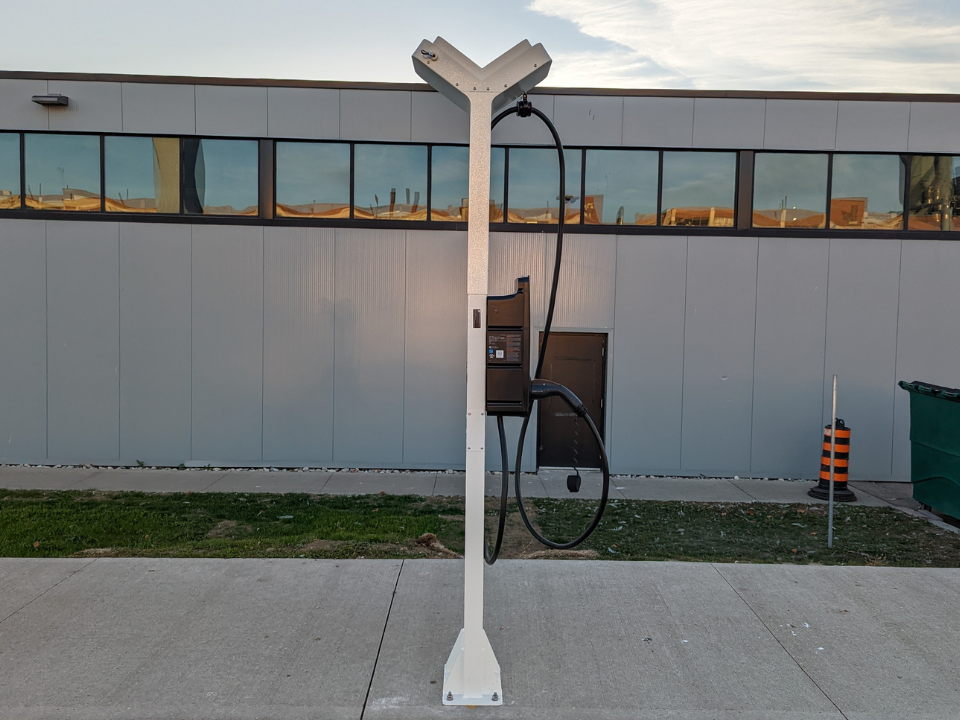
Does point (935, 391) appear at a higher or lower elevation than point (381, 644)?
higher

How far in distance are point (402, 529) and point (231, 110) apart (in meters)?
6.17

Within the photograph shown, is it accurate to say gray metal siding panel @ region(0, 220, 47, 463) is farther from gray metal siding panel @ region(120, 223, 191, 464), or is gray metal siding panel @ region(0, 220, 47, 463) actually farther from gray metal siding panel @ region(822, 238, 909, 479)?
gray metal siding panel @ region(822, 238, 909, 479)

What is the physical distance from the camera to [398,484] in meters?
8.82

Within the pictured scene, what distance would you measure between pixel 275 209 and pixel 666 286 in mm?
5391

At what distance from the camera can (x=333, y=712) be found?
11.3ft

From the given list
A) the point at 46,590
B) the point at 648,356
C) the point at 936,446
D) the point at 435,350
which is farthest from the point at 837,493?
the point at 46,590

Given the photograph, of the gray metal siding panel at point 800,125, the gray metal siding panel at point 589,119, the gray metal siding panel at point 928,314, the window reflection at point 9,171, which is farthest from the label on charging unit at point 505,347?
the window reflection at point 9,171

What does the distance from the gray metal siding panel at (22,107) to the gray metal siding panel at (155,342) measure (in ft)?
5.89

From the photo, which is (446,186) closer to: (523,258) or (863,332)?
(523,258)

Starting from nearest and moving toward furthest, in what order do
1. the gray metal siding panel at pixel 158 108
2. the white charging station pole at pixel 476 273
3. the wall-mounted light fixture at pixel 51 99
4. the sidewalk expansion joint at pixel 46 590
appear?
1. the white charging station pole at pixel 476 273
2. the sidewalk expansion joint at pixel 46 590
3. the wall-mounted light fixture at pixel 51 99
4. the gray metal siding panel at pixel 158 108

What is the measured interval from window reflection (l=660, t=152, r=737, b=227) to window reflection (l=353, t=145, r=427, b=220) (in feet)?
10.9

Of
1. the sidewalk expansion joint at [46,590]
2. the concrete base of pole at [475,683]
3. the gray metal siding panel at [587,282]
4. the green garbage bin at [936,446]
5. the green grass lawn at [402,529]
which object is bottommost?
the green grass lawn at [402,529]

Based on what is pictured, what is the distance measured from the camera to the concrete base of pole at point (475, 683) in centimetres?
352

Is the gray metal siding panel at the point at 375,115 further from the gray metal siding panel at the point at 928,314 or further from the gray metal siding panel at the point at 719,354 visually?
the gray metal siding panel at the point at 928,314
